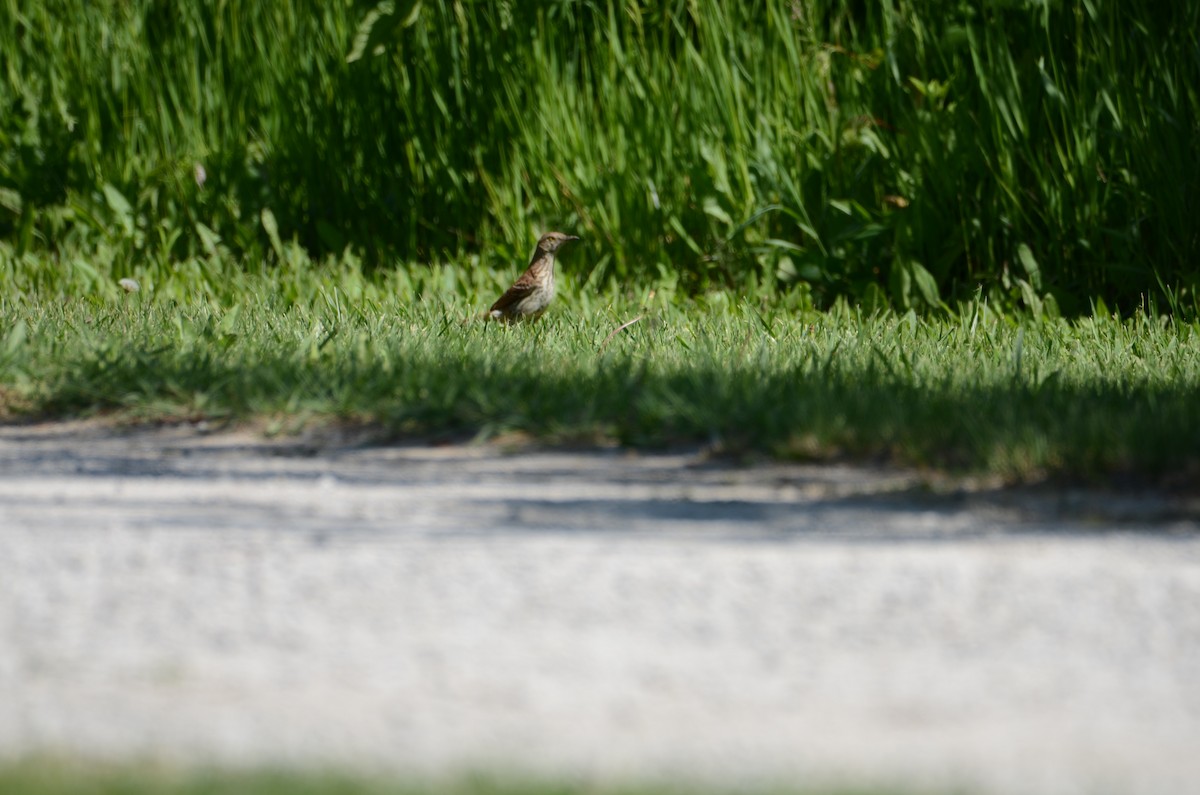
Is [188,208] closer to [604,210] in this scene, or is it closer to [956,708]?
[604,210]

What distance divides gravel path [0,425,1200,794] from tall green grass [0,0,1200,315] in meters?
4.06

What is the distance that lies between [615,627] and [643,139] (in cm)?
580

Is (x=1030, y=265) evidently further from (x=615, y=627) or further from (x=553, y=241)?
(x=615, y=627)

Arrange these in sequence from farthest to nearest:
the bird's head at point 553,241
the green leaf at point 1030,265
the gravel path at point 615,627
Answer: the green leaf at point 1030,265 < the bird's head at point 553,241 < the gravel path at point 615,627

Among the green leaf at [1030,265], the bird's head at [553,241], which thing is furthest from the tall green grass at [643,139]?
the bird's head at [553,241]

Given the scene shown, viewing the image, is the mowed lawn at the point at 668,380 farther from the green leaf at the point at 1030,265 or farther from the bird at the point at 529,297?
the green leaf at the point at 1030,265

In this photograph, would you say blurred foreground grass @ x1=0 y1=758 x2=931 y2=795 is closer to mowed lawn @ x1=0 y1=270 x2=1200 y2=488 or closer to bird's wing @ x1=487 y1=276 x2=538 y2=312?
mowed lawn @ x1=0 y1=270 x2=1200 y2=488

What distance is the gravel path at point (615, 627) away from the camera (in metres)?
2.43

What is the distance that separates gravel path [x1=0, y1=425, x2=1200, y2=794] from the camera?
243 centimetres

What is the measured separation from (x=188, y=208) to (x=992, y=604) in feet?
23.9

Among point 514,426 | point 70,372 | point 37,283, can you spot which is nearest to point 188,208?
point 37,283

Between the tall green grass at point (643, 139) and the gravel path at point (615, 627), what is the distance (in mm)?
4059

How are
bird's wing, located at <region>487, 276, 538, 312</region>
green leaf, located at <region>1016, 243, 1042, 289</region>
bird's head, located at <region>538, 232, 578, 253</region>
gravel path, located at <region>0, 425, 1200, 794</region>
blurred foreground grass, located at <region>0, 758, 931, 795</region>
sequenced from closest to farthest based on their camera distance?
blurred foreground grass, located at <region>0, 758, 931, 795</region> < gravel path, located at <region>0, 425, 1200, 794</region> < bird's wing, located at <region>487, 276, 538, 312</region> < bird's head, located at <region>538, 232, 578, 253</region> < green leaf, located at <region>1016, 243, 1042, 289</region>

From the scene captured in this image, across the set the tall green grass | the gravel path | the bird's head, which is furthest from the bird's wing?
the gravel path
